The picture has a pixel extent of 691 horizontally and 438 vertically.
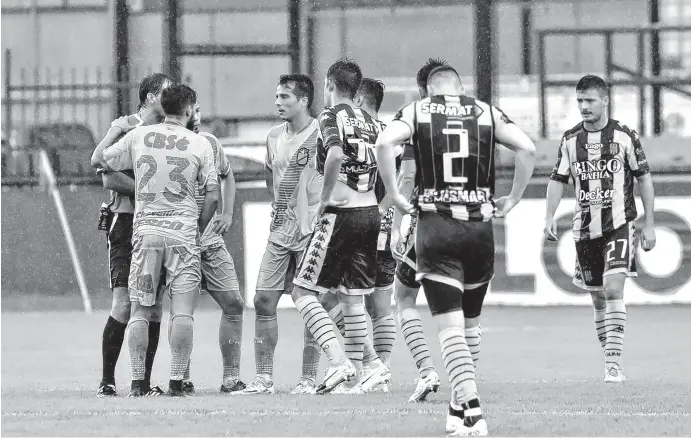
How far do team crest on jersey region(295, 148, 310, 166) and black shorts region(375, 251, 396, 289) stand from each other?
33.3 inches

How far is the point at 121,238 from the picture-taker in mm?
9164

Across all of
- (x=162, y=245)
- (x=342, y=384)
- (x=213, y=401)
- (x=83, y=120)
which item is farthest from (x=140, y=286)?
(x=83, y=120)

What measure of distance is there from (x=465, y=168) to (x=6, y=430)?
2686 millimetres

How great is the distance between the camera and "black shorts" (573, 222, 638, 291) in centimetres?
983

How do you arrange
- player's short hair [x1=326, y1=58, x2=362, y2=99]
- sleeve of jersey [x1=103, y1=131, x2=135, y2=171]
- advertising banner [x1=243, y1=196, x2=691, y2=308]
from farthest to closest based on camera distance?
advertising banner [x1=243, y1=196, x2=691, y2=308] < player's short hair [x1=326, y1=58, x2=362, y2=99] < sleeve of jersey [x1=103, y1=131, x2=135, y2=171]

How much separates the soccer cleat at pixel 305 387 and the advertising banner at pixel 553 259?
713 centimetres

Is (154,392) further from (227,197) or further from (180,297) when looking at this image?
(227,197)

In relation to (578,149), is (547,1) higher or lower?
higher

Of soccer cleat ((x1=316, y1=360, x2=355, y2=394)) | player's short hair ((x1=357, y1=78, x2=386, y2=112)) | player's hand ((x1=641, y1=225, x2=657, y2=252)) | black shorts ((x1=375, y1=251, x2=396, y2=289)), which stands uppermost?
player's short hair ((x1=357, y1=78, x2=386, y2=112))

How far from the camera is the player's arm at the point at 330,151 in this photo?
8.52 m

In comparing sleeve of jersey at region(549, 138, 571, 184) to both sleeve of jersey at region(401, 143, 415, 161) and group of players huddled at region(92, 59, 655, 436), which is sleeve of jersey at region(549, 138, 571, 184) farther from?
sleeve of jersey at region(401, 143, 415, 161)

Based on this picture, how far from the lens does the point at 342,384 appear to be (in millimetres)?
9133

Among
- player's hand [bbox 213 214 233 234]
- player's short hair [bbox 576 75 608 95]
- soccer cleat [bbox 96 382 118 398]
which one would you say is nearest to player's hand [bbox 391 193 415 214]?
player's hand [bbox 213 214 233 234]

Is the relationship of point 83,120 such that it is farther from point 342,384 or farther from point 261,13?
point 342,384
